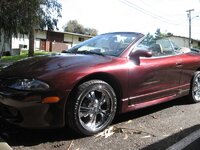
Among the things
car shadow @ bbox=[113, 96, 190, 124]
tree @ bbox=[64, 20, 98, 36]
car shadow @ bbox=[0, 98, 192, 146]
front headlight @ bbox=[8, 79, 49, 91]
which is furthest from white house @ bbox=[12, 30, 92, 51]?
tree @ bbox=[64, 20, 98, 36]

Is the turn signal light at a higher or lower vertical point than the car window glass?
lower

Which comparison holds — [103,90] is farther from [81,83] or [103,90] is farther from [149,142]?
[149,142]

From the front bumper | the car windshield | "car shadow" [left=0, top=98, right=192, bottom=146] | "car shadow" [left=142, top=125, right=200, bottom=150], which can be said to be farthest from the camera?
the car windshield

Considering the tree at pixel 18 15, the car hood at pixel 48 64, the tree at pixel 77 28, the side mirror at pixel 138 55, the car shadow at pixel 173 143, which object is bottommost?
the car shadow at pixel 173 143

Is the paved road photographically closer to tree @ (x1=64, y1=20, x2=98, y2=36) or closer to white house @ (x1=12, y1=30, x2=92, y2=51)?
white house @ (x1=12, y1=30, x2=92, y2=51)

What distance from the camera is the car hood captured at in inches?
157

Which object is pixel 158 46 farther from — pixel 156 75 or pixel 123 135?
pixel 123 135

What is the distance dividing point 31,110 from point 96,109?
898mm

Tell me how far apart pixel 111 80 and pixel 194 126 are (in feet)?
4.53

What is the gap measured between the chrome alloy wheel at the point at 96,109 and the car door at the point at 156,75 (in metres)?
0.43

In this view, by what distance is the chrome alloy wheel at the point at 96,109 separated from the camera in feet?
13.4

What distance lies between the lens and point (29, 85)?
374cm

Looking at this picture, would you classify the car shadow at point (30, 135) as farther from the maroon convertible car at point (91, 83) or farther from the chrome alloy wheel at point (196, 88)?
the chrome alloy wheel at point (196, 88)

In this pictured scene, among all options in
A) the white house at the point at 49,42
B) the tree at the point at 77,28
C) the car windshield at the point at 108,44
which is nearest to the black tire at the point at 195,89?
the car windshield at the point at 108,44
